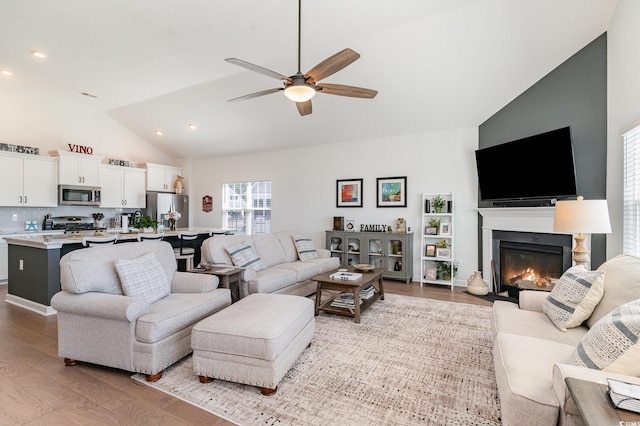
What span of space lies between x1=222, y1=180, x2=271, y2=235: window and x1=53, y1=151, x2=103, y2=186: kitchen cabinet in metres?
2.65

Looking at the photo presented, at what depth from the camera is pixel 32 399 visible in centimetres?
207

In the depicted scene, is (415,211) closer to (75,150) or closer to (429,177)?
(429,177)

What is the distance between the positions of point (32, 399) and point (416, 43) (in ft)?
15.5

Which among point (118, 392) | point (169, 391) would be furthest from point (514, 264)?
point (118, 392)

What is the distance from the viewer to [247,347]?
2102 millimetres

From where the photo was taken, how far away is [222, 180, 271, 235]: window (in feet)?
24.2

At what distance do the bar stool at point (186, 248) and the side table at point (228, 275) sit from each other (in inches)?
61.0

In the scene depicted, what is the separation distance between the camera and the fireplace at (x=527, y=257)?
3.97 m

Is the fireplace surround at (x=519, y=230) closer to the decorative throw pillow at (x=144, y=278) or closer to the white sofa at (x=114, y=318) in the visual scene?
the white sofa at (x=114, y=318)

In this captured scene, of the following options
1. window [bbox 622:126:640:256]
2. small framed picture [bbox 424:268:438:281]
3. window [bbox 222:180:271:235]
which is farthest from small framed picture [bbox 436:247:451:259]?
window [bbox 222:180:271:235]

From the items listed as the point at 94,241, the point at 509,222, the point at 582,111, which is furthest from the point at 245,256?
the point at 582,111

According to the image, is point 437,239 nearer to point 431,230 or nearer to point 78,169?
point 431,230

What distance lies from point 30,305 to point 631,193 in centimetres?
675

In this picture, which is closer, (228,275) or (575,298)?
(575,298)
